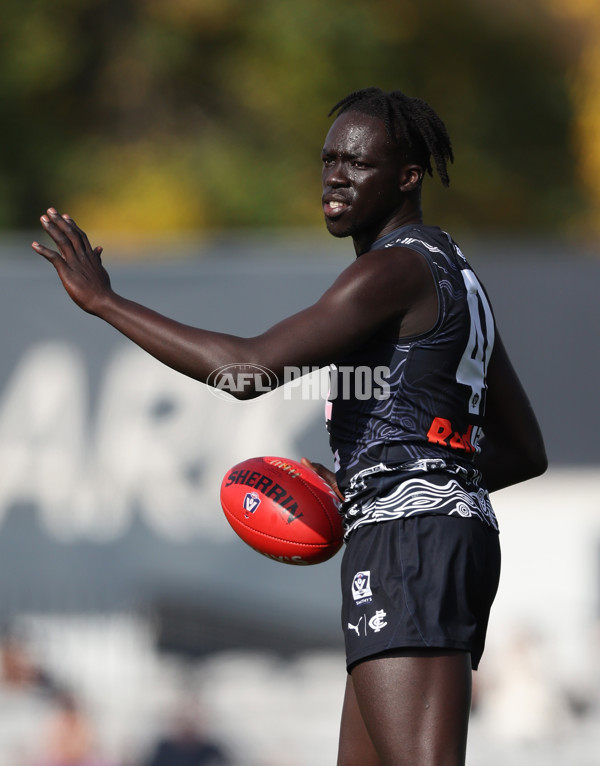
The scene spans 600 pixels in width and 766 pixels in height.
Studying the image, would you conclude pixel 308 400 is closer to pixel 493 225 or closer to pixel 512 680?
pixel 512 680

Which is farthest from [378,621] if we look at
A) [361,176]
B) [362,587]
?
[361,176]

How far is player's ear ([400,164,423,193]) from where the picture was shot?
9.95 feet

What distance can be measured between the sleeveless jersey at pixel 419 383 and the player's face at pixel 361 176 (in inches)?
3.5

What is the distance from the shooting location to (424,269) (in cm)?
285

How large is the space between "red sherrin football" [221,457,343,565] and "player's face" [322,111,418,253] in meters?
0.73

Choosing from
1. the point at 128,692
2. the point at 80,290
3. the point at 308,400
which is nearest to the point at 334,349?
the point at 80,290

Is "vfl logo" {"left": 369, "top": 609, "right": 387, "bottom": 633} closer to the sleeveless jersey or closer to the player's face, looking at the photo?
the sleeveless jersey

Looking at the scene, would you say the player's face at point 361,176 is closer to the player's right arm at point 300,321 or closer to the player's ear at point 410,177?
the player's ear at point 410,177

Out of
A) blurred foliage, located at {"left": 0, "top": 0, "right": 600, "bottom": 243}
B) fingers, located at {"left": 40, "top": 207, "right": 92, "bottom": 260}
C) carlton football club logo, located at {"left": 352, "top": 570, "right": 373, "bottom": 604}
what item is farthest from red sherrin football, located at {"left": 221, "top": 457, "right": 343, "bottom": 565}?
blurred foliage, located at {"left": 0, "top": 0, "right": 600, "bottom": 243}

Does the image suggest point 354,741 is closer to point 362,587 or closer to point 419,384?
point 362,587

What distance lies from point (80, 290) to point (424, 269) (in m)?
0.83

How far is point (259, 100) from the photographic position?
14.5 metres

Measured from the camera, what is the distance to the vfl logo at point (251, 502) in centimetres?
328

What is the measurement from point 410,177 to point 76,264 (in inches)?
34.7
